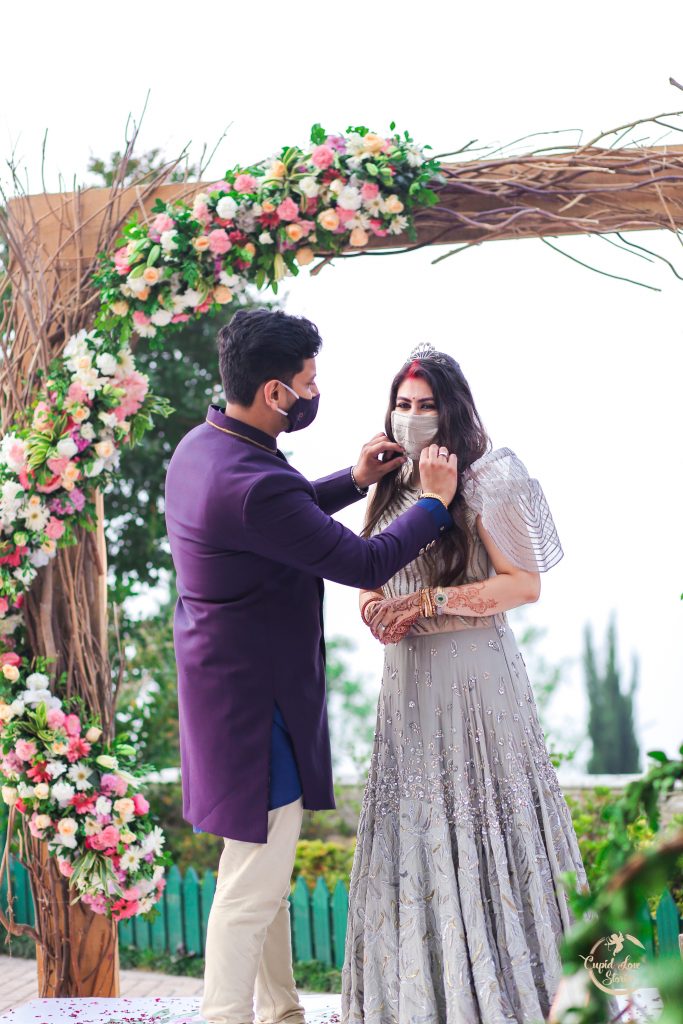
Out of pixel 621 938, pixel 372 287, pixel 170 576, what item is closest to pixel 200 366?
pixel 170 576

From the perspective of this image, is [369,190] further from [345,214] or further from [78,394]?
[78,394]

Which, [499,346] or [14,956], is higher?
[499,346]

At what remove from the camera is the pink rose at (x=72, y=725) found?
12.3ft

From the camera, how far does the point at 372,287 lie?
316 inches

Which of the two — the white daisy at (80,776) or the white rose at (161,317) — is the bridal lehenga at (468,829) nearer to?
the white daisy at (80,776)

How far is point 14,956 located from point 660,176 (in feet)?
15.9

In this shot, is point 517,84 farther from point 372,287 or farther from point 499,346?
point 499,346

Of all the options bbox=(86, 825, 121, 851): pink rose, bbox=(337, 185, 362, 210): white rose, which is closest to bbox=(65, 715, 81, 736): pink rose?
bbox=(86, 825, 121, 851): pink rose

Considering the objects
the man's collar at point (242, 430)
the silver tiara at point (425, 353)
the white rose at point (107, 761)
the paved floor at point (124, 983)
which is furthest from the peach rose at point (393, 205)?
the paved floor at point (124, 983)

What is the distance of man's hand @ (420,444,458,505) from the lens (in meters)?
2.94

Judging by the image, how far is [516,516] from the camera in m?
2.97

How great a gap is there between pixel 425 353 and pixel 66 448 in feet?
4.50

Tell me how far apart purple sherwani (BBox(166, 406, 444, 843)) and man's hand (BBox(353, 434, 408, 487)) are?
28 cm

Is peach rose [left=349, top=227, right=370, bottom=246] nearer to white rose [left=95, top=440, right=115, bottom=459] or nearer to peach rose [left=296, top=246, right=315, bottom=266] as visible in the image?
peach rose [left=296, top=246, right=315, bottom=266]
